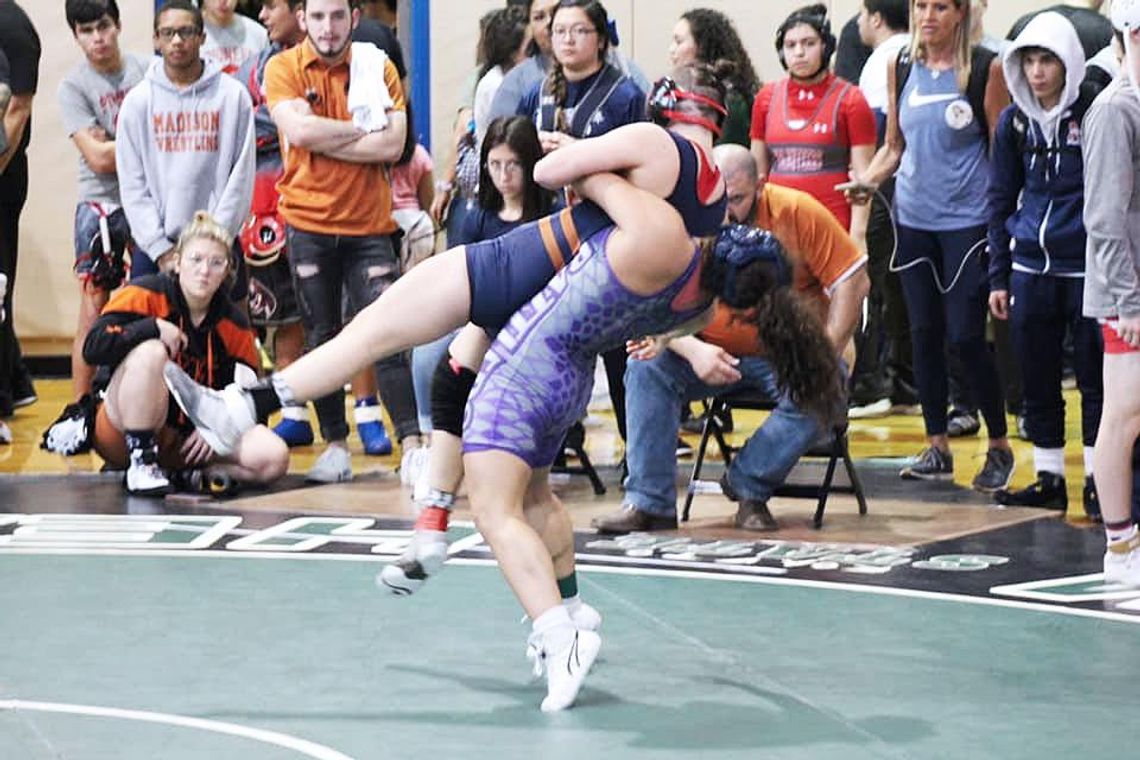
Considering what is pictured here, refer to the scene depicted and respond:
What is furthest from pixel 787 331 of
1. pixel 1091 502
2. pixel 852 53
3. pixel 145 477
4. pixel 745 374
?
pixel 852 53

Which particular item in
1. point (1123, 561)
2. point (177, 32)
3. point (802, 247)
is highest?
point (177, 32)

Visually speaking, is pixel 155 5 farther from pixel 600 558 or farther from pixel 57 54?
pixel 600 558

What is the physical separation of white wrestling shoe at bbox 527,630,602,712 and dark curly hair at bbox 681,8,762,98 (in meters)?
4.62

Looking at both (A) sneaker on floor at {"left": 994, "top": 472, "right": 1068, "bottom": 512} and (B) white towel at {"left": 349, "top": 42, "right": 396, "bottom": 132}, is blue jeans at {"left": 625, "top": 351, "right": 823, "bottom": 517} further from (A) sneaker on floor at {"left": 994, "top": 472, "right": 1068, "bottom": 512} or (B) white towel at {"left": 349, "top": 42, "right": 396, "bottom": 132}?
(B) white towel at {"left": 349, "top": 42, "right": 396, "bottom": 132}

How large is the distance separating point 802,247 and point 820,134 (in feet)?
5.20

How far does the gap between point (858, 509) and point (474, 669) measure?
8.62ft

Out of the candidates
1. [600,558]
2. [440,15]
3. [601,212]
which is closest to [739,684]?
[601,212]

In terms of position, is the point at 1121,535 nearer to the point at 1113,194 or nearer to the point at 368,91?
the point at 1113,194

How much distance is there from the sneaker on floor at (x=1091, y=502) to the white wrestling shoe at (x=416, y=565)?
2800 millimetres

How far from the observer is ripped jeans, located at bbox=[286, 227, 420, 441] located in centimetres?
856

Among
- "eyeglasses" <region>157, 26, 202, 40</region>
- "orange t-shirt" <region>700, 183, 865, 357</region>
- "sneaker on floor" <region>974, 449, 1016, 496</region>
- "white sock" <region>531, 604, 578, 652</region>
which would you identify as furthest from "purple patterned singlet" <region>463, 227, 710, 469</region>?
"eyeglasses" <region>157, 26, 202, 40</region>

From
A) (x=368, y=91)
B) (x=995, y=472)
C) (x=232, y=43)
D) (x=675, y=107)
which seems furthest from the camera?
(x=232, y=43)

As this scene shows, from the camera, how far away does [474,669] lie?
5.30 meters

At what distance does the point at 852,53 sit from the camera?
1044cm
